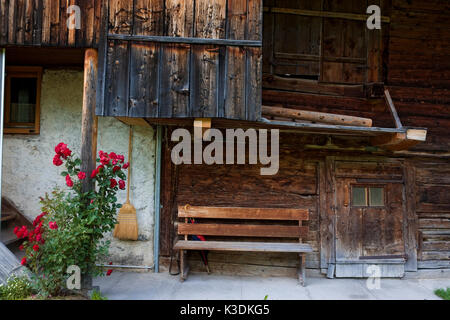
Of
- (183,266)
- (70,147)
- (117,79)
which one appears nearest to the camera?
(117,79)

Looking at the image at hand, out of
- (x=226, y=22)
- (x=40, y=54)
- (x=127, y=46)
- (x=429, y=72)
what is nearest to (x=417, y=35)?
(x=429, y=72)

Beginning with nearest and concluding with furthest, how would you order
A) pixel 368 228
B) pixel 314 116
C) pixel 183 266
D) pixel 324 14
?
pixel 314 116 → pixel 183 266 → pixel 368 228 → pixel 324 14

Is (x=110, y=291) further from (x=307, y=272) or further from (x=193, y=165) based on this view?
(x=307, y=272)

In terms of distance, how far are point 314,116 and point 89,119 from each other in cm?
295

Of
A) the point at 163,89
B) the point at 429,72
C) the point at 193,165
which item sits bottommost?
the point at 193,165

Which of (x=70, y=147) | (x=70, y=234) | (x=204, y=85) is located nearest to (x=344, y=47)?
(x=204, y=85)

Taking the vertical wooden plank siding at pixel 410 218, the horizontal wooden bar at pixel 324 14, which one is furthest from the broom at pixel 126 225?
the vertical wooden plank siding at pixel 410 218

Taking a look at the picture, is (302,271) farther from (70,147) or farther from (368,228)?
(70,147)

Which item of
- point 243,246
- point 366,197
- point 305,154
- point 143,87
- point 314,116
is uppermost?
point 143,87

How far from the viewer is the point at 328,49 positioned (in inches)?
219

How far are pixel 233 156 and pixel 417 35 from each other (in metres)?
3.70

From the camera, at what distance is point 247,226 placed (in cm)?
510

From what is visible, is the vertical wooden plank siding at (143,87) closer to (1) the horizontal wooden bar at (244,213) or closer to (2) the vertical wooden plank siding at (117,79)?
(2) the vertical wooden plank siding at (117,79)

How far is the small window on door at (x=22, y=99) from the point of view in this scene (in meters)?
5.29
